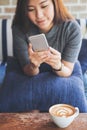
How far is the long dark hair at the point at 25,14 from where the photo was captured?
4.73 ft

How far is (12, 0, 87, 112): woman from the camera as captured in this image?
1357mm

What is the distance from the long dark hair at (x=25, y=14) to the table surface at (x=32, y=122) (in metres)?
0.60

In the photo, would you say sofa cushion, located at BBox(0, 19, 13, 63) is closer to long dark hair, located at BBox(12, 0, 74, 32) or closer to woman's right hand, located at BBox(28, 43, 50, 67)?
long dark hair, located at BBox(12, 0, 74, 32)

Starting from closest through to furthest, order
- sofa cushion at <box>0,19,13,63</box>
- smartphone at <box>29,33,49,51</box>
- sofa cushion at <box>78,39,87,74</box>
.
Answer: smartphone at <box>29,33,49,51</box>
sofa cushion at <box>78,39,87,74</box>
sofa cushion at <box>0,19,13,63</box>

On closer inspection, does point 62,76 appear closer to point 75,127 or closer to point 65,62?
point 65,62

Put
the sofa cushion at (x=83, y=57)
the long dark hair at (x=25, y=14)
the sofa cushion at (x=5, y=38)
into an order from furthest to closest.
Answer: the sofa cushion at (x=5, y=38) < the sofa cushion at (x=83, y=57) < the long dark hair at (x=25, y=14)

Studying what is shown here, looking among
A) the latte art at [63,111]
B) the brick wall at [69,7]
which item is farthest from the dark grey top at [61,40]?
the brick wall at [69,7]

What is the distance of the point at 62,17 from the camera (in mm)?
1494

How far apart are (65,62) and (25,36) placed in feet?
0.89

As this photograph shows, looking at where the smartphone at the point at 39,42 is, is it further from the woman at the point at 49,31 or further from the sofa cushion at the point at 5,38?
the sofa cushion at the point at 5,38

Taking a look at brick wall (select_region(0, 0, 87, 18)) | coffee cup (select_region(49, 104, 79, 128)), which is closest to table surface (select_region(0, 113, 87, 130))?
coffee cup (select_region(49, 104, 79, 128))

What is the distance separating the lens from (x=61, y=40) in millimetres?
1488

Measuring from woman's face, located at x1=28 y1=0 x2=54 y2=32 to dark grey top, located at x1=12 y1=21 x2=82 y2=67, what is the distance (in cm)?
9

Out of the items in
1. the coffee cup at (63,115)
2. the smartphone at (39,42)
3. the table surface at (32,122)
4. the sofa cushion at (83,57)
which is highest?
the smartphone at (39,42)
